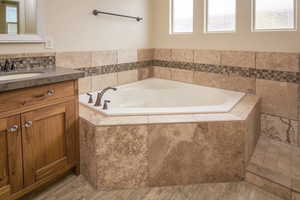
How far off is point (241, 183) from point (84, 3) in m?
2.35

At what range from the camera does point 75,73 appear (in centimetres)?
208

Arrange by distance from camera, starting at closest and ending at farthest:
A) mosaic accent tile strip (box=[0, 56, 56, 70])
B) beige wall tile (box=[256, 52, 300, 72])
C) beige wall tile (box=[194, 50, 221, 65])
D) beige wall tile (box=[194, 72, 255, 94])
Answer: mosaic accent tile strip (box=[0, 56, 56, 70]) → beige wall tile (box=[256, 52, 300, 72]) → beige wall tile (box=[194, 72, 255, 94]) → beige wall tile (box=[194, 50, 221, 65])

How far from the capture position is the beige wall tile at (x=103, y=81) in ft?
9.76

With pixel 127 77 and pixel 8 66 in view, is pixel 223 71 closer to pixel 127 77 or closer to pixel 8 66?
pixel 127 77

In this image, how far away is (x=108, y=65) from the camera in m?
3.10

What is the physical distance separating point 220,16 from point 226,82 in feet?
2.64

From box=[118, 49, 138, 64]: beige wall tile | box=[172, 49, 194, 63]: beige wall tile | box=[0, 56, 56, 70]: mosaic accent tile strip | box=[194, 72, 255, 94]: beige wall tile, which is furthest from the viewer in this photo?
box=[172, 49, 194, 63]: beige wall tile

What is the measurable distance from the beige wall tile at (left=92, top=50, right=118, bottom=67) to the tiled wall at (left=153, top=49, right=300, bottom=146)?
37.3 inches

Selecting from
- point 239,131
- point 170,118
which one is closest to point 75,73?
point 170,118

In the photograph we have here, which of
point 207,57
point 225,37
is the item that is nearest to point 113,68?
point 207,57

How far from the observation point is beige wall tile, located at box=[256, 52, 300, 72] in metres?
2.55

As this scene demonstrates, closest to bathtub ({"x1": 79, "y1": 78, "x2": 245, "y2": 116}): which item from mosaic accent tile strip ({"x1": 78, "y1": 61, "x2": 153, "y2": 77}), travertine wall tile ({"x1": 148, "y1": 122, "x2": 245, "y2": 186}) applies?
mosaic accent tile strip ({"x1": 78, "y1": 61, "x2": 153, "y2": 77})

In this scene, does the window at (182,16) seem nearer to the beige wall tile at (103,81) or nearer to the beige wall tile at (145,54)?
the beige wall tile at (145,54)

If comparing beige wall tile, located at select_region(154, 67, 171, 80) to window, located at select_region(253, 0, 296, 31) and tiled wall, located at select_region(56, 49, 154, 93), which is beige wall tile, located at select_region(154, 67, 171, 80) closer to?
tiled wall, located at select_region(56, 49, 154, 93)
